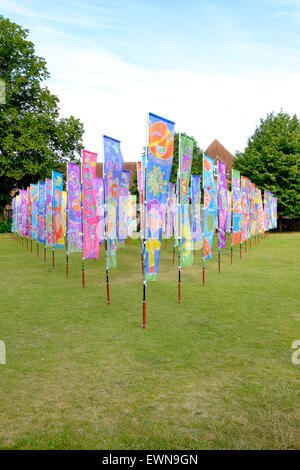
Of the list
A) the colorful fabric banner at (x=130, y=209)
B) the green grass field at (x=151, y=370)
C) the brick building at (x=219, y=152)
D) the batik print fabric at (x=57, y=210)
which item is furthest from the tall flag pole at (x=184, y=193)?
the brick building at (x=219, y=152)

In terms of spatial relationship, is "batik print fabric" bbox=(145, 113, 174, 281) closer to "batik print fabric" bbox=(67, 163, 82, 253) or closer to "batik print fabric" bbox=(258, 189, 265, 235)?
"batik print fabric" bbox=(67, 163, 82, 253)

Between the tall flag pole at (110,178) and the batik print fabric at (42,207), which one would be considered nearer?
the tall flag pole at (110,178)

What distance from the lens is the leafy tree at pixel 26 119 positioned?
110ft

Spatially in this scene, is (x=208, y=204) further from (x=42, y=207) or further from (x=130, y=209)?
(x=130, y=209)

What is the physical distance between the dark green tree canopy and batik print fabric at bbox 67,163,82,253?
3021cm

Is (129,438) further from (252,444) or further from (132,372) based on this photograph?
(132,372)

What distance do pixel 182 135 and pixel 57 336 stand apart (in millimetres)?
5573

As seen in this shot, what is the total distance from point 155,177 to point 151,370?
388 centimetres

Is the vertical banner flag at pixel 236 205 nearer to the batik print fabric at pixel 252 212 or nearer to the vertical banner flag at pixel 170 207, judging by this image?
the batik print fabric at pixel 252 212

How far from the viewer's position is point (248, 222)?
22922 millimetres

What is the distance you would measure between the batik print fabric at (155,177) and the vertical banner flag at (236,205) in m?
9.46

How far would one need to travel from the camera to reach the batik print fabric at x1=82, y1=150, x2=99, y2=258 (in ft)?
36.9

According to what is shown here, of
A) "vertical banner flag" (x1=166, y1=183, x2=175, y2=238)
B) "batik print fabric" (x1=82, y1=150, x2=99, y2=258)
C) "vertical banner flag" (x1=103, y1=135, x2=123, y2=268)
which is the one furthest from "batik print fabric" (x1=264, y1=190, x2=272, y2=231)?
"vertical banner flag" (x1=103, y1=135, x2=123, y2=268)

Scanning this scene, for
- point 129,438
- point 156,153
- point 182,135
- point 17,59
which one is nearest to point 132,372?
point 129,438
